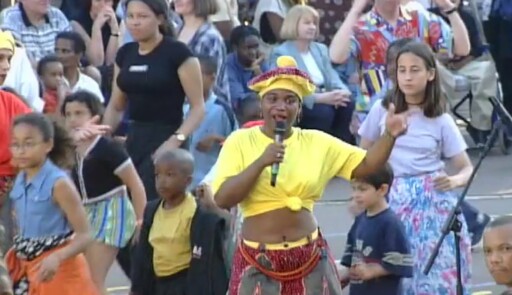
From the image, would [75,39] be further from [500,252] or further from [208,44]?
[500,252]

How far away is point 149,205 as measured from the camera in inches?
326

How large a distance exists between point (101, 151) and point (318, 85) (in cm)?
545

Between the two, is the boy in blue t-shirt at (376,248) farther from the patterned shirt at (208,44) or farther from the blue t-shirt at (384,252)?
the patterned shirt at (208,44)

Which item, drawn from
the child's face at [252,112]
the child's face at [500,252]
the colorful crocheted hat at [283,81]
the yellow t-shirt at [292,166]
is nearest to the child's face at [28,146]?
the yellow t-shirt at [292,166]

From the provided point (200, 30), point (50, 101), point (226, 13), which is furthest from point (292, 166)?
point (226, 13)

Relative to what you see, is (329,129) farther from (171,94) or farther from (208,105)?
(171,94)

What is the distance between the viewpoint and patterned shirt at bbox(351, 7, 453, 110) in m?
9.95

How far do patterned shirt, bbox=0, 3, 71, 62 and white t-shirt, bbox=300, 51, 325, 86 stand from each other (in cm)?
217

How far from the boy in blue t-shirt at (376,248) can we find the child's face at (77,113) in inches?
75.9

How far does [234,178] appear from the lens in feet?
21.8

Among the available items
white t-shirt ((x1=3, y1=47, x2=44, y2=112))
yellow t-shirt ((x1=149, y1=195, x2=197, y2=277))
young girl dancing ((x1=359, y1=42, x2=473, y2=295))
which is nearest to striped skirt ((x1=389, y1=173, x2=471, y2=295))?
young girl dancing ((x1=359, y1=42, x2=473, y2=295))

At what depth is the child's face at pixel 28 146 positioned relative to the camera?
760cm

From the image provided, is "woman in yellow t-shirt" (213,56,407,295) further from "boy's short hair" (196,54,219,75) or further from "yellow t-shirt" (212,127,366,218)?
"boy's short hair" (196,54,219,75)

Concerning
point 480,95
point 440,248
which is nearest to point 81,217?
point 440,248
